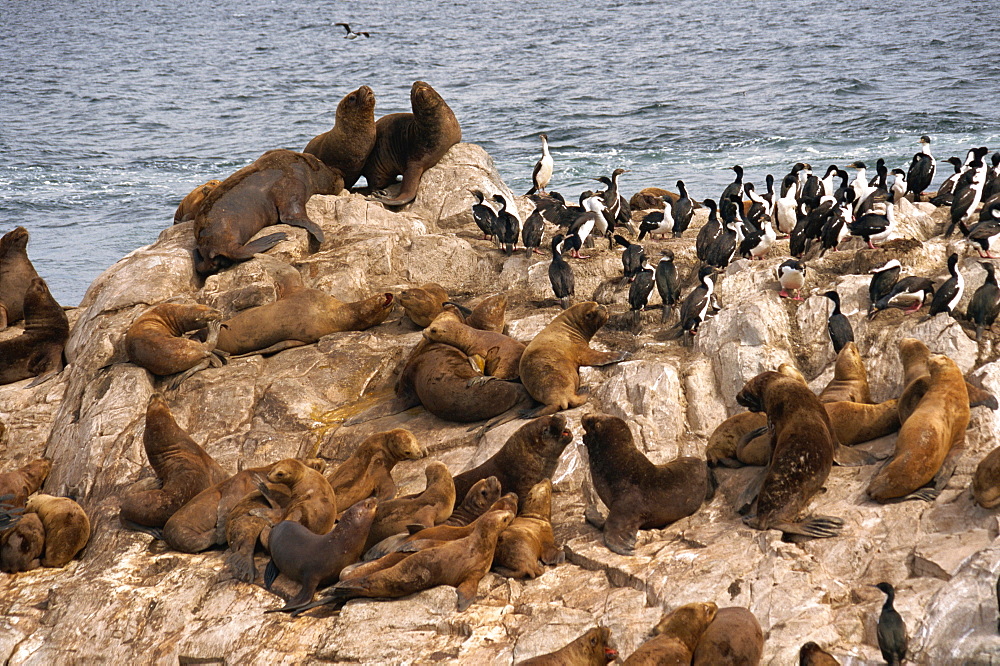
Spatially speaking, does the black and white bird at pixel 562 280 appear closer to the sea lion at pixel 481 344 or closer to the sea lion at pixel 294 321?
the sea lion at pixel 481 344

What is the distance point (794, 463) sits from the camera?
270 inches

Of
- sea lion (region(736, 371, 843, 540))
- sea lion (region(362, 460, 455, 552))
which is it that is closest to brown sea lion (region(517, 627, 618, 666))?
sea lion (region(736, 371, 843, 540))

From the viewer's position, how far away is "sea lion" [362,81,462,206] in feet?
42.9

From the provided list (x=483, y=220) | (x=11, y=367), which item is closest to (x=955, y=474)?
(x=483, y=220)

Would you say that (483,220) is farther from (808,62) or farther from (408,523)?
(808,62)

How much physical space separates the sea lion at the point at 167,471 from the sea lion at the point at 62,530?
313 mm

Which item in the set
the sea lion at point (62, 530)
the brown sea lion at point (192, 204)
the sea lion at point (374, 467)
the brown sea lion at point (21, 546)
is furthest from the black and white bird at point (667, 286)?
the brown sea lion at point (192, 204)

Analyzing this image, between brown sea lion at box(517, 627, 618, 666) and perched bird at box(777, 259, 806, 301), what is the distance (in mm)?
4565

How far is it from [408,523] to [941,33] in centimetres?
3917

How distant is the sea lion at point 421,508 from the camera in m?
7.10

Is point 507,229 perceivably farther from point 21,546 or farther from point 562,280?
point 21,546

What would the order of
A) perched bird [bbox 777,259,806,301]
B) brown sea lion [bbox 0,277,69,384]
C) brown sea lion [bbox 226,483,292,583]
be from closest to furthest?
1. brown sea lion [bbox 226,483,292,583]
2. perched bird [bbox 777,259,806,301]
3. brown sea lion [bbox 0,277,69,384]

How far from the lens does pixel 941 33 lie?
39562mm

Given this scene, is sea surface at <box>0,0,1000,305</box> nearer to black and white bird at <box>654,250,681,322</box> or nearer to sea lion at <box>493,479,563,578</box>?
black and white bird at <box>654,250,681,322</box>
